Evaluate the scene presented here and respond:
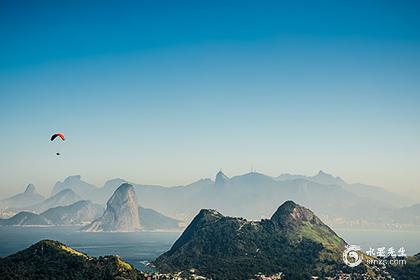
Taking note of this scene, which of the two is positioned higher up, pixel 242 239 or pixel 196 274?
pixel 242 239

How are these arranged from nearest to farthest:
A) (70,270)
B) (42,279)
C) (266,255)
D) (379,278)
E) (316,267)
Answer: (42,279)
(70,270)
(379,278)
(316,267)
(266,255)

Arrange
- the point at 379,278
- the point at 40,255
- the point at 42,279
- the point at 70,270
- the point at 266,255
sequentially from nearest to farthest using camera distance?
the point at 42,279 < the point at 70,270 < the point at 40,255 < the point at 379,278 < the point at 266,255

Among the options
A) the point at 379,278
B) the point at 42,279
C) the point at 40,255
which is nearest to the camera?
the point at 42,279

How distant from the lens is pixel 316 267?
167625 mm

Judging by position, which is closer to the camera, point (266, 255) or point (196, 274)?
point (196, 274)

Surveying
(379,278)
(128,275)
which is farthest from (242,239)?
(128,275)

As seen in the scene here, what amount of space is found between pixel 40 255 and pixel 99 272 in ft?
71.4

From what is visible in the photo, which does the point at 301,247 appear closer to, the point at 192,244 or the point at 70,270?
the point at 192,244

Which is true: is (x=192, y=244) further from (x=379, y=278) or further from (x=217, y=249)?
(x=379, y=278)

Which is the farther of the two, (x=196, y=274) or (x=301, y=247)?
(x=301, y=247)

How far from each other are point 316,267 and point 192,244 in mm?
56419

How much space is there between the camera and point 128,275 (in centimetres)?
12431

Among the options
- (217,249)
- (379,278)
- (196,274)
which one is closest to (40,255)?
(196,274)

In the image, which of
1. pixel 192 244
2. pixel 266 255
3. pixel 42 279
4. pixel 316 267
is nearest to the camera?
pixel 42 279
